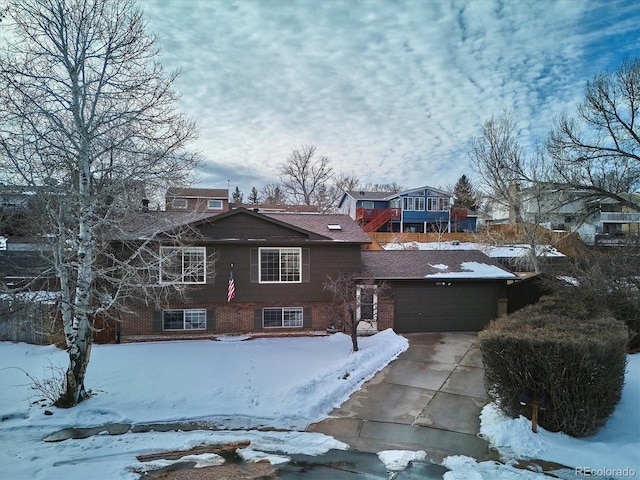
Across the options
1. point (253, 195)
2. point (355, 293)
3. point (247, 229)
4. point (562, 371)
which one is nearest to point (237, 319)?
point (247, 229)

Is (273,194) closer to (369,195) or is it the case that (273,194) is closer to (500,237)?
(369,195)

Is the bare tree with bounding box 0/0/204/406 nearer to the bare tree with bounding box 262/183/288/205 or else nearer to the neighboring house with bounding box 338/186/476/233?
the neighboring house with bounding box 338/186/476/233

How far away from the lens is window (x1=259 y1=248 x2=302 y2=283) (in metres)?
15.4

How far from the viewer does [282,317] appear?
15.6m

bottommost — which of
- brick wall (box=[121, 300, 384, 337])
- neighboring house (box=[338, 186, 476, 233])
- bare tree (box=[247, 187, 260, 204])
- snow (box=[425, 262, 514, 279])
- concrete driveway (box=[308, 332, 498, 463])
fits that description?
concrete driveway (box=[308, 332, 498, 463])

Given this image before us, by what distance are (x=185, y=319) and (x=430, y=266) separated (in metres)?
10.8

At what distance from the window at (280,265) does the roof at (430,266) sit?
2930 millimetres

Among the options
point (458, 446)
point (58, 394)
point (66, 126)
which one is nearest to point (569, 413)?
point (458, 446)

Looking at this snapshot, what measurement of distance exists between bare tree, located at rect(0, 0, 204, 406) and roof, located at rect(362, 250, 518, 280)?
9850 mm

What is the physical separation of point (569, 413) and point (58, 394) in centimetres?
1089

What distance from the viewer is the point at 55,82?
851 centimetres

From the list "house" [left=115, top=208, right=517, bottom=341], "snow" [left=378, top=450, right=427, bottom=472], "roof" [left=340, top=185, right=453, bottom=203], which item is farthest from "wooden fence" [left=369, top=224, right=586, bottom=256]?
"snow" [left=378, top=450, right=427, bottom=472]

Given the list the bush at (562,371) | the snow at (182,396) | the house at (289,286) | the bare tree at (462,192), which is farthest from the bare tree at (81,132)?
the bare tree at (462,192)

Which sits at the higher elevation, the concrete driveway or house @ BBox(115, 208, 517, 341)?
house @ BBox(115, 208, 517, 341)
